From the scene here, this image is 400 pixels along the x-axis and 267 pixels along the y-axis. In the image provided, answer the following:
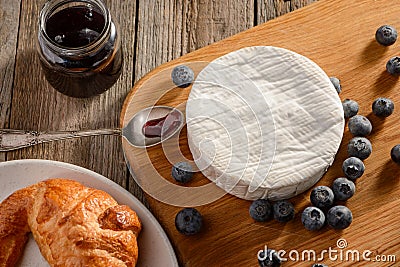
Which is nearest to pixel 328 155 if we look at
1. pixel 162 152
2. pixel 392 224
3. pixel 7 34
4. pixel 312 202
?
pixel 312 202

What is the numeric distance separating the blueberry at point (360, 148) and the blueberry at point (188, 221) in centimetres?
52

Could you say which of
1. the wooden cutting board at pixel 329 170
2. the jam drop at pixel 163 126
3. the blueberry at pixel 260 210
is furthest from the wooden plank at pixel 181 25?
the blueberry at pixel 260 210

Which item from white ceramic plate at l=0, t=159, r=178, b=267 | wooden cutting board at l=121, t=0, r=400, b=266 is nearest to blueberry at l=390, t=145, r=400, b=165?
wooden cutting board at l=121, t=0, r=400, b=266

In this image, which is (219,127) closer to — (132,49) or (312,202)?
(312,202)

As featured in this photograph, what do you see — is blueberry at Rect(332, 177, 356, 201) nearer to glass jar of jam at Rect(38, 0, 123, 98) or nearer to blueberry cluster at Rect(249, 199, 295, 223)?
blueberry cluster at Rect(249, 199, 295, 223)

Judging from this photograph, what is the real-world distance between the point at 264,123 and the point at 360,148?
1.01 feet

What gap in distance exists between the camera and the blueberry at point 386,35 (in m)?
2.17

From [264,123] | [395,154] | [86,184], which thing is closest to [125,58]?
[86,184]

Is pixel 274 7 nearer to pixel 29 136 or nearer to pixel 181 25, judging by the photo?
pixel 181 25

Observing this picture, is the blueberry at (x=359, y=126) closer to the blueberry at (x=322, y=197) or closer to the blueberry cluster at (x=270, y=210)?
the blueberry at (x=322, y=197)

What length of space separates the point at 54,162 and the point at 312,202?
2.72 feet

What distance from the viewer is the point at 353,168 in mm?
1988

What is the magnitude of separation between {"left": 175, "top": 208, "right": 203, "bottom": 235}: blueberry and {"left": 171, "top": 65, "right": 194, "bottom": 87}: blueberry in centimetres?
43

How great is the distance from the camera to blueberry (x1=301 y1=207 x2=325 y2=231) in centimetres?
195
